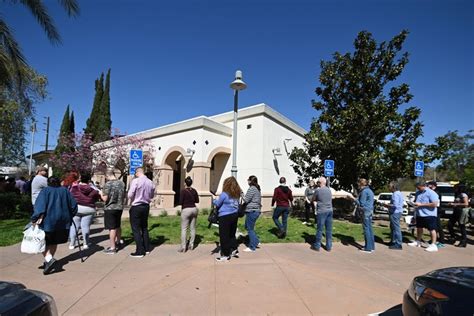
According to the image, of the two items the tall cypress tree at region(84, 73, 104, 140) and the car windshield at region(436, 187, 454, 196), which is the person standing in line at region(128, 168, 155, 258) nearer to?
the car windshield at region(436, 187, 454, 196)

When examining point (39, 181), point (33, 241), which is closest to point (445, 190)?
point (33, 241)

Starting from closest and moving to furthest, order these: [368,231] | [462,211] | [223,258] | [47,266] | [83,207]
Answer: [47,266]
[223,258]
[83,207]
[368,231]
[462,211]

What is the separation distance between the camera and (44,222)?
4.58 m

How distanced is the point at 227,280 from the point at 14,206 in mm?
10738

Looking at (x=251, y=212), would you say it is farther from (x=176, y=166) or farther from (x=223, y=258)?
(x=176, y=166)

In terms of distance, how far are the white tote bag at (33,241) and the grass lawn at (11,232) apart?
9.63 ft

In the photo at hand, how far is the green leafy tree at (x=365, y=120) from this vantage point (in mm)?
11078

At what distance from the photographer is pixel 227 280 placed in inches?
170

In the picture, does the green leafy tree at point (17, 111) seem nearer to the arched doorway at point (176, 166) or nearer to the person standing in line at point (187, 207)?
the arched doorway at point (176, 166)

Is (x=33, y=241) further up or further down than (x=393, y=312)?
further up

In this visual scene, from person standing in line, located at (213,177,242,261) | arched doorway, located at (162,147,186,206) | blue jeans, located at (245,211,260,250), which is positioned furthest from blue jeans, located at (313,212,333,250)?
arched doorway, located at (162,147,186,206)

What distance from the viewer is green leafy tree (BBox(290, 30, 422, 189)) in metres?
11.1

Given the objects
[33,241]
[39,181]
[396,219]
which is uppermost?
[39,181]

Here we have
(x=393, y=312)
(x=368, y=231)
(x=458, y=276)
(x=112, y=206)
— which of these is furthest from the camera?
(x=368, y=231)
